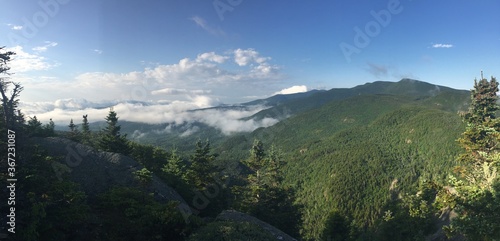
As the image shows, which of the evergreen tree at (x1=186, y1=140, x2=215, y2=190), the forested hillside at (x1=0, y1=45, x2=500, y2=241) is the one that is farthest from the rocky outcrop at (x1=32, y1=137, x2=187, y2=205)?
the evergreen tree at (x1=186, y1=140, x2=215, y2=190)

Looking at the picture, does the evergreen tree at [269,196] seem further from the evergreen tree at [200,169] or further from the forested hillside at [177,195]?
the evergreen tree at [200,169]

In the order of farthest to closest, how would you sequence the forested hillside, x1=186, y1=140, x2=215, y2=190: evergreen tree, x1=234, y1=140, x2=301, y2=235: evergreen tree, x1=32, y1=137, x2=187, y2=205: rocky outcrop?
x1=186, y1=140, x2=215, y2=190: evergreen tree
x1=234, y1=140, x2=301, y2=235: evergreen tree
x1=32, y1=137, x2=187, y2=205: rocky outcrop
the forested hillside

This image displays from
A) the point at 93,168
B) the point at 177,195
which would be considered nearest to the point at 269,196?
the point at 177,195

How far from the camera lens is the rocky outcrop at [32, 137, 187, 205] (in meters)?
23.4

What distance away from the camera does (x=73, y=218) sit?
509 inches

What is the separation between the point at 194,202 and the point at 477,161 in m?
34.8

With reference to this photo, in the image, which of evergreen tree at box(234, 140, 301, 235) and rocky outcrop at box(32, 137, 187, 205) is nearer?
rocky outcrop at box(32, 137, 187, 205)

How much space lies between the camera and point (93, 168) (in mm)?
26266

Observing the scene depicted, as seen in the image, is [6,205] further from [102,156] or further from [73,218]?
[102,156]

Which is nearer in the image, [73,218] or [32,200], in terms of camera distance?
[32,200]

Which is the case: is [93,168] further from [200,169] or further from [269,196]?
[269,196]

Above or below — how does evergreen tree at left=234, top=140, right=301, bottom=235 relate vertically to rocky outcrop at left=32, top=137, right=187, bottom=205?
below

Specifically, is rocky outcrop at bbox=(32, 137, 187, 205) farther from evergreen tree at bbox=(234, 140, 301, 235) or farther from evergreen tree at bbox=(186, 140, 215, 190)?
evergreen tree at bbox=(234, 140, 301, 235)

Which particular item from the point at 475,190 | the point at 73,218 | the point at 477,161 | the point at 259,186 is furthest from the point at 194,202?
the point at 477,161
